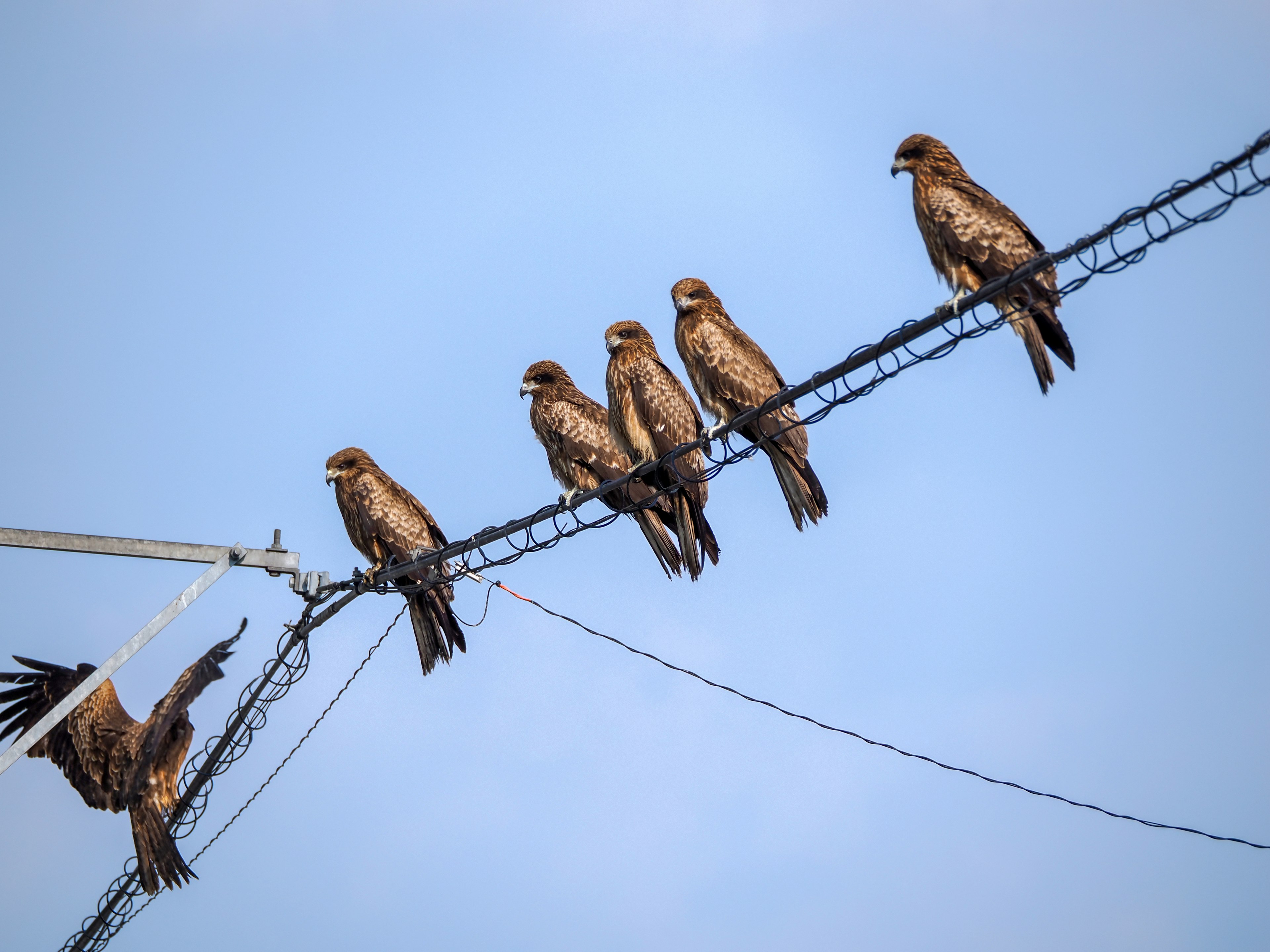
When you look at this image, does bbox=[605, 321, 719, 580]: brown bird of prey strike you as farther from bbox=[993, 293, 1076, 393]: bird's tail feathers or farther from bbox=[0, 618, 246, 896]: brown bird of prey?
bbox=[0, 618, 246, 896]: brown bird of prey

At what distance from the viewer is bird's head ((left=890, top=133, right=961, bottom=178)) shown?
7891mm

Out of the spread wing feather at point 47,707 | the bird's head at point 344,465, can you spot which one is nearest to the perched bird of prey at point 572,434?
the bird's head at point 344,465

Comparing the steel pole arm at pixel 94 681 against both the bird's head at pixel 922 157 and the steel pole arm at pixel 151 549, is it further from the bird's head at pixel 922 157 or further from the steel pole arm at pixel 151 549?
the bird's head at pixel 922 157

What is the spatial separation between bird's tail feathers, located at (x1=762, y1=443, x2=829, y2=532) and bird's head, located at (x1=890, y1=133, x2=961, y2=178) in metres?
2.09

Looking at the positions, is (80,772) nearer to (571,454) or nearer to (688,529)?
(571,454)

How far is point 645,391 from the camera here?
848 cm

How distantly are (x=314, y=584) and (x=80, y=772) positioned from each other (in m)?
3.83

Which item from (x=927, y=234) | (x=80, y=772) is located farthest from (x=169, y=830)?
(x=927, y=234)

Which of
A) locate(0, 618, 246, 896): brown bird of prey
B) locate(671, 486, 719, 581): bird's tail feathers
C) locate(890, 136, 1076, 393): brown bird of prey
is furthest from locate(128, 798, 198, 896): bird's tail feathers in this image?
locate(890, 136, 1076, 393): brown bird of prey

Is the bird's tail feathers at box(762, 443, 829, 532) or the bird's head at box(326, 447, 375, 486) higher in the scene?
the bird's head at box(326, 447, 375, 486)

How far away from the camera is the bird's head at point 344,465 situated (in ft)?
33.4

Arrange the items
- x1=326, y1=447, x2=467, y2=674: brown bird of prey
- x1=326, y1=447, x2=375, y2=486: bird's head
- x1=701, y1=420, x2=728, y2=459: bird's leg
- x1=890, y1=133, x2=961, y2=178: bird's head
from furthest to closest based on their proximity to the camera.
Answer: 1. x1=326, y1=447, x2=375, y2=486: bird's head
2. x1=326, y1=447, x2=467, y2=674: brown bird of prey
3. x1=890, y1=133, x2=961, y2=178: bird's head
4. x1=701, y1=420, x2=728, y2=459: bird's leg

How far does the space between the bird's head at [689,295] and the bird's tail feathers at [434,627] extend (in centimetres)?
269

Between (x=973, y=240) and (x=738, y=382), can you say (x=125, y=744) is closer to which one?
(x=738, y=382)
